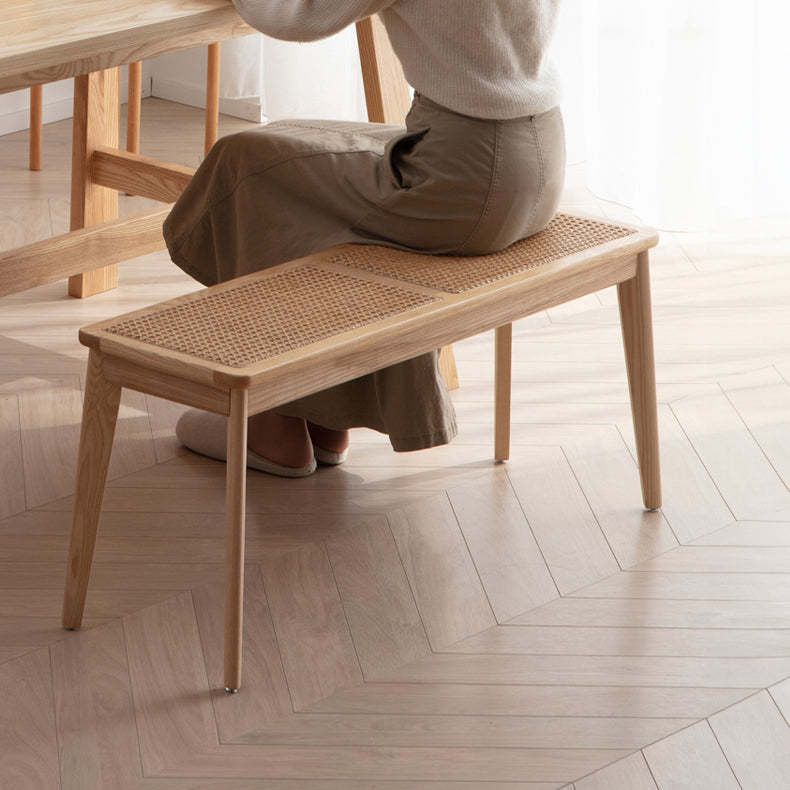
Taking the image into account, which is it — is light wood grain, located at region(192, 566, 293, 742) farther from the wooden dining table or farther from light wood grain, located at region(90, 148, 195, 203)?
light wood grain, located at region(90, 148, 195, 203)

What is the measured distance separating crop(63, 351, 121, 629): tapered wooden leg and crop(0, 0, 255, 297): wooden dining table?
457mm

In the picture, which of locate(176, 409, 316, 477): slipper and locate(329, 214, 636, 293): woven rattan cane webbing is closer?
locate(329, 214, 636, 293): woven rattan cane webbing

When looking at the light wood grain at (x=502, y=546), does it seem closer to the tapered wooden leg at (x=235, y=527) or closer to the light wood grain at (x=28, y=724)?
the tapered wooden leg at (x=235, y=527)

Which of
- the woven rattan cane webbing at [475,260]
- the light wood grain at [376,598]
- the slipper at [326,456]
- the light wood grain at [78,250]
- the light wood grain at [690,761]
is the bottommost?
the slipper at [326,456]

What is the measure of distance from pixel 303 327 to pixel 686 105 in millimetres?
2207

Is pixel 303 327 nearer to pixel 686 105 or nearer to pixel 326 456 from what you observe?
pixel 326 456

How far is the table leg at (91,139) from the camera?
9.83ft

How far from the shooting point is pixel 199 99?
15.4 feet

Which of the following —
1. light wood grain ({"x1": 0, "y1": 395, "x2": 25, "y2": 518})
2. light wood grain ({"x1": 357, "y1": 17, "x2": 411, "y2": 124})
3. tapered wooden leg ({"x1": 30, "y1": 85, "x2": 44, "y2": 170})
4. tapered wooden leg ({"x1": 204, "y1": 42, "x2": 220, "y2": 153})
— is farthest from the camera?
tapered wooden leg ({"x1": 30, "y1": 85, "x2": 44, "y2": 170})

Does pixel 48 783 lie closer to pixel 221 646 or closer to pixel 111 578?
pixel 221 646

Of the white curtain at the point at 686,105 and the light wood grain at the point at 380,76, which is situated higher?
the light wood grain at the point at 380,76

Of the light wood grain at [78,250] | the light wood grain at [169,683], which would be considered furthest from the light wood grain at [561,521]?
the light wood grain at [78,250]

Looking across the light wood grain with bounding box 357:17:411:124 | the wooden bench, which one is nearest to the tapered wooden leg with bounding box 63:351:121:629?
the wooden bench

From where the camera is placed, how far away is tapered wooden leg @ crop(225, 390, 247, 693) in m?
1.68
